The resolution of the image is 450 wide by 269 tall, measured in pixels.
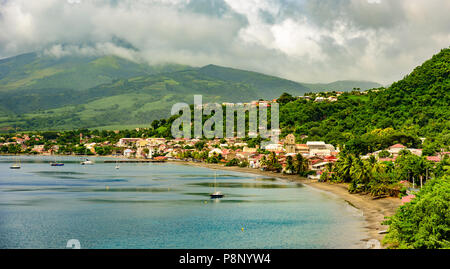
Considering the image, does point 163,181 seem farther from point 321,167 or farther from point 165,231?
point 165,231

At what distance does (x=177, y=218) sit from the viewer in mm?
46938

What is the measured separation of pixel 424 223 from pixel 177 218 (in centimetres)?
2528

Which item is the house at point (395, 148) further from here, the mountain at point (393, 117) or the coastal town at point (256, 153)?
the mountain at point (393, 117)

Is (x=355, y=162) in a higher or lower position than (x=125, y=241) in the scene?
higher

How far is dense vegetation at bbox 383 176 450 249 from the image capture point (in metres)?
26.2

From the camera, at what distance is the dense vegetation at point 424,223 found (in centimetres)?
2616

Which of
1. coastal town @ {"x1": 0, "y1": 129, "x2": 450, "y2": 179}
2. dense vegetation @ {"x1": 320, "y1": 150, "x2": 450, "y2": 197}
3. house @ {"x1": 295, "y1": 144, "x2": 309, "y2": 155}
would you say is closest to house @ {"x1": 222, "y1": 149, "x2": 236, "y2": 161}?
coastal town @ {"x1": 0, "y1": 129, "x2": 450, "y2": 179}

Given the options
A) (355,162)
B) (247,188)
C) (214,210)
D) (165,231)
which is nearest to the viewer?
(165,231)

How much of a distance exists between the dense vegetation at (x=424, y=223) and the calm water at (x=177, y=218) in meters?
3.67

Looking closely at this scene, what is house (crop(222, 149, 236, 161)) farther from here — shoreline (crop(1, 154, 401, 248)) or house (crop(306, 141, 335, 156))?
shoreline (crop(1, 154, 401, 248))

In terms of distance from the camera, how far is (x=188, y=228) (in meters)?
42.1
